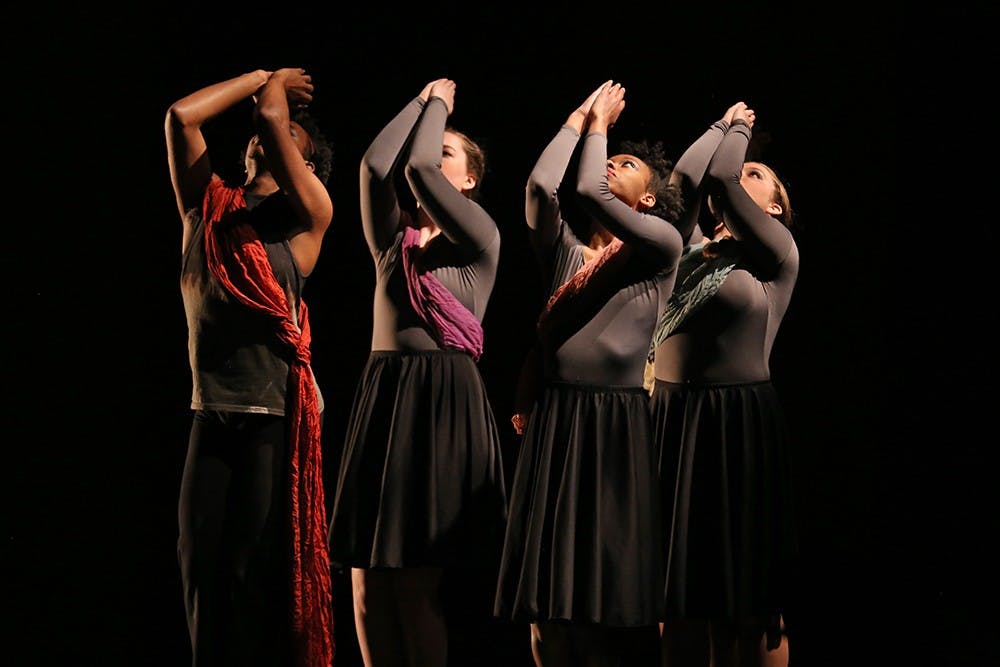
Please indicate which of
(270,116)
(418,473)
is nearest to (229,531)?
(418,473)

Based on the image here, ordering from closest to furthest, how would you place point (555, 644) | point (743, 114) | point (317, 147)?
point (555, 644) < point (317, 147) < point (743, 114)

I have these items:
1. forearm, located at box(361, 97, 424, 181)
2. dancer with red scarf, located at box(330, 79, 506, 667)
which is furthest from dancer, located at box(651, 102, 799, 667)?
forearm, located at box(361, 97, 424, 181)

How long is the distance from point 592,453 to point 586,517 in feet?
0.50

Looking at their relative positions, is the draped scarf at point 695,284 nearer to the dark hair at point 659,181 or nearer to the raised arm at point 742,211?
the raised arm at point 742,211

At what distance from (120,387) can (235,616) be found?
4.02ft

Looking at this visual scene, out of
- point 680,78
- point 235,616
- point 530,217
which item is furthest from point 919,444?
point 235,616

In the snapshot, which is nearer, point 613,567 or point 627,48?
point 613,567

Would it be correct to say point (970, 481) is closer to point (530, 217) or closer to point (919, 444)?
point (919, 444)

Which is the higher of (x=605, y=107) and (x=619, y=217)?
(x=605, y=107)

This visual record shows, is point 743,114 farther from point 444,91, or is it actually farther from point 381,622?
point 381,622

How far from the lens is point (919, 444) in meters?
4.13

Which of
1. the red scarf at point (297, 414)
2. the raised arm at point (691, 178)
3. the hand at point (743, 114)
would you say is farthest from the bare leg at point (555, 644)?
the hand at point (743, 114)

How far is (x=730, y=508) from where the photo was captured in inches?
124

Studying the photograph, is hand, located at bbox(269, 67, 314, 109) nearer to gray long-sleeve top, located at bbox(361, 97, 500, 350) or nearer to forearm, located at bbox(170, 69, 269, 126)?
forearm, located at bbox(170, 69, 269, 126)
